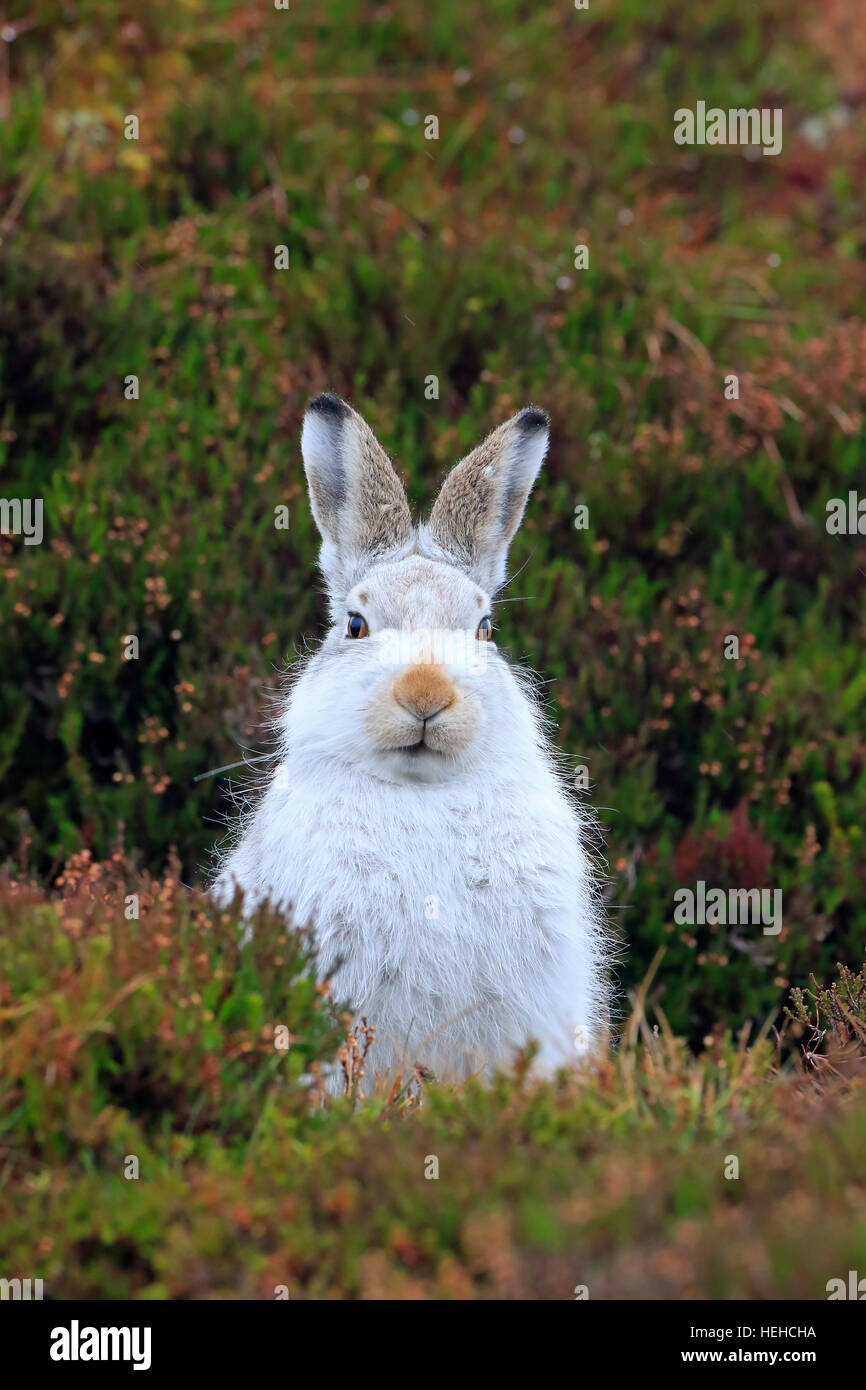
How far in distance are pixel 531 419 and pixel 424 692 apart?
125 centimetres

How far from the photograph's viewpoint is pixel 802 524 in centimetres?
780

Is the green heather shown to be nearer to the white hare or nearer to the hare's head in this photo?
the white hare

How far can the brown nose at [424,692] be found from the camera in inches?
176

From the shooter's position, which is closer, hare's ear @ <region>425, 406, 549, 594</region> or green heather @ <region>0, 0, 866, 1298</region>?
green heather @ <region>0, 0, 866, 1298</region>

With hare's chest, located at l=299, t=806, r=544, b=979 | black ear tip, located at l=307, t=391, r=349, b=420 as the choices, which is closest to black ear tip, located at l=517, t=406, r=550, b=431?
black ear tip, located at l=307, t=391, r=349, b=420

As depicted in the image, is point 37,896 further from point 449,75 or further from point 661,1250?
point 449,75

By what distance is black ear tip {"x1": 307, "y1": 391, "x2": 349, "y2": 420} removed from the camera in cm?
526

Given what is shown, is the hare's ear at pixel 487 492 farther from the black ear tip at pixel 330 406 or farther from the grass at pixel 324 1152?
the grass at pixel 324 1152

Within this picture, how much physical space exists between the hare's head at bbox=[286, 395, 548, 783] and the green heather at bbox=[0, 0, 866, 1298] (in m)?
0.69

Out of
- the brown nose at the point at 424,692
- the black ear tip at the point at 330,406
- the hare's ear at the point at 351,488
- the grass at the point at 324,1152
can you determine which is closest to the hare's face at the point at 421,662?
the brown nose at the point at 424,692

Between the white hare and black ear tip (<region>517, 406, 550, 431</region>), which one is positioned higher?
black ear tip (<region>517, 406, 550, 431</region>)

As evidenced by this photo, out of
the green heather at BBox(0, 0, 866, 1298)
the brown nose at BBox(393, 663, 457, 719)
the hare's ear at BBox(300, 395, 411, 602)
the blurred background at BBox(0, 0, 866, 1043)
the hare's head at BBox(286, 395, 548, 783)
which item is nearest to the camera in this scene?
the green heather at BBox(0, 0, 866, 1298)
